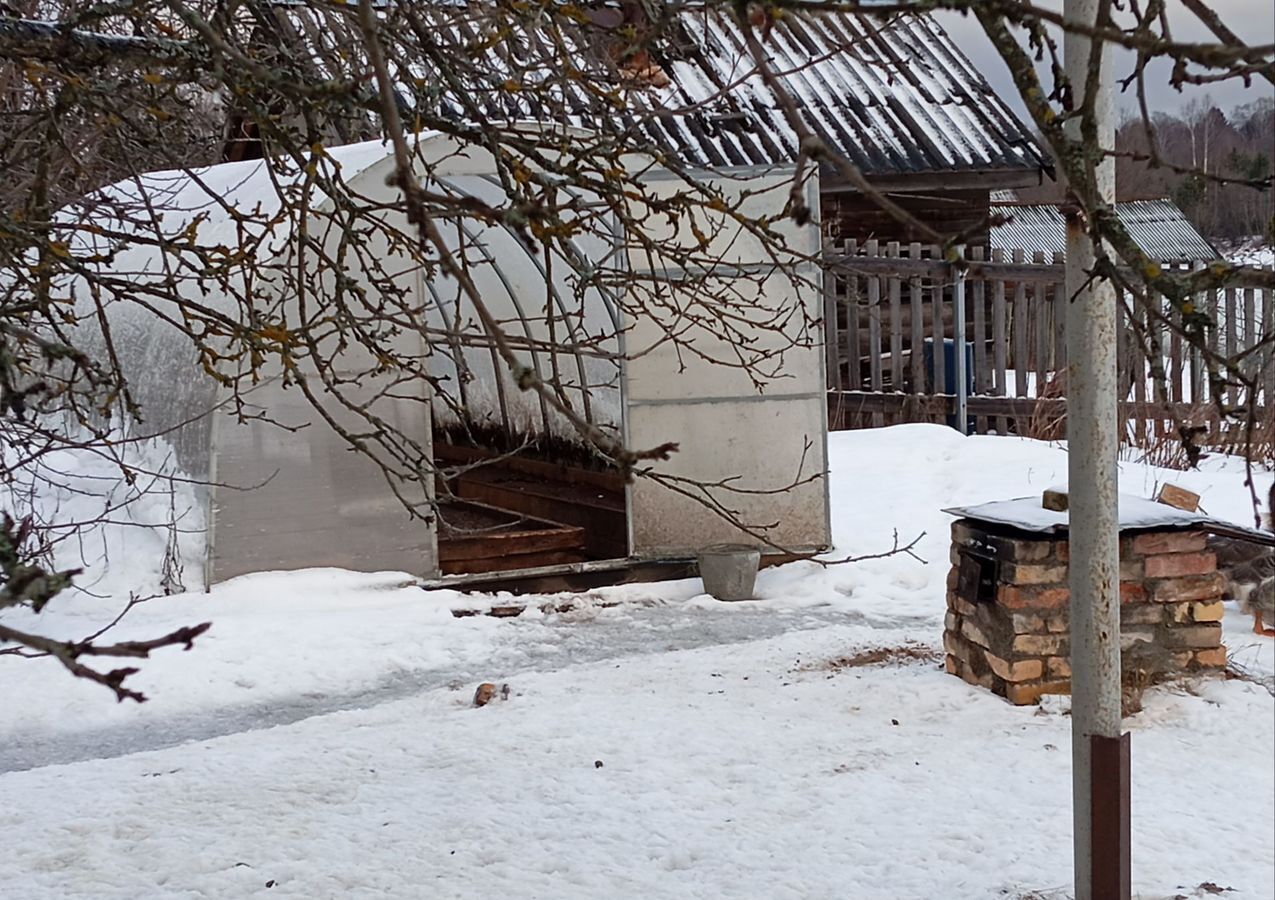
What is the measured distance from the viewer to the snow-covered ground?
166 inches

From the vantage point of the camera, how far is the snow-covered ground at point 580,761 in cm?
421

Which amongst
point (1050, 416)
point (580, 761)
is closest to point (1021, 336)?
point (1050, 416)

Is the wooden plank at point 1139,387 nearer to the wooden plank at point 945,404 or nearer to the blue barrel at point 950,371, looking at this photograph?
the wooden plank at point 945,404

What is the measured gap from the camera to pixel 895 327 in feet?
39.0

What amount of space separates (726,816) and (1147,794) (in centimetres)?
143

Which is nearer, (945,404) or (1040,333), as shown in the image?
(1040,333)

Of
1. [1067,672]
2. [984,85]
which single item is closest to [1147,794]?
[1067,672]

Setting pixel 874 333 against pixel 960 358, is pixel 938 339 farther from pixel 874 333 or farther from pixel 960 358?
pixel 874 333

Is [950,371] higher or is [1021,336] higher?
[1021,336]

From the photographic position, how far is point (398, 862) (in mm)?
4312

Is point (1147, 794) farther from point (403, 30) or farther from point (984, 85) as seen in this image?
point (984, 85)

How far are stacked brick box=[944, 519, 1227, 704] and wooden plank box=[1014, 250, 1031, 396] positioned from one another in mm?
6029

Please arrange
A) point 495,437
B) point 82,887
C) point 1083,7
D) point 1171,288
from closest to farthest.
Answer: point 1171,288
point 1083,7
point 82,887
point 495,437

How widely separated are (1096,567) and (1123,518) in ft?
7.42
